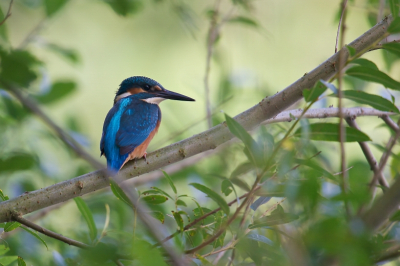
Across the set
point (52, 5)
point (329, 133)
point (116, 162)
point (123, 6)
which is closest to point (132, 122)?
point (116, 162)

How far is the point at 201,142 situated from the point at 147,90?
1462 millimetres

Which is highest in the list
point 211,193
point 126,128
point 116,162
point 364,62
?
point 126,128

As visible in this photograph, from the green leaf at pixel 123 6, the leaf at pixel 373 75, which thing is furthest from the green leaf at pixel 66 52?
the leaf at pixel 373 75

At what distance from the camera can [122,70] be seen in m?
5.17

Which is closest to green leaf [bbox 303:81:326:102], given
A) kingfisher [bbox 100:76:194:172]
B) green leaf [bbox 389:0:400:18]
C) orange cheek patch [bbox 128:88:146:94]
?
green leaf [bbox 389:0:400:18]

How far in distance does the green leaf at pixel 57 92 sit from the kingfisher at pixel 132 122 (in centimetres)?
30

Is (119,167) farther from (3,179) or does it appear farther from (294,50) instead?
(294,50)

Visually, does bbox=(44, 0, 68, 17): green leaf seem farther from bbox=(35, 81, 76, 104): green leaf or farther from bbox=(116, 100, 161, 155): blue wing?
bbox=(116, 100, 161, 155): blue wing

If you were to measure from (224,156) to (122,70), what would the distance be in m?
3.59

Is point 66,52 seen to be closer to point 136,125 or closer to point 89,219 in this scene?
point 136,125

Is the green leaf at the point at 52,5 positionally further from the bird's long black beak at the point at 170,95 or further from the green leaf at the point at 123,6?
the bird's long black beak at the point at 170,95

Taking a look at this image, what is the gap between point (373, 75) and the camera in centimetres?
102

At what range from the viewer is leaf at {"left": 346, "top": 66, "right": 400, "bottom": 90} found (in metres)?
1.00

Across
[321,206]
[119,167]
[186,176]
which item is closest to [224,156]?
[119,167]
